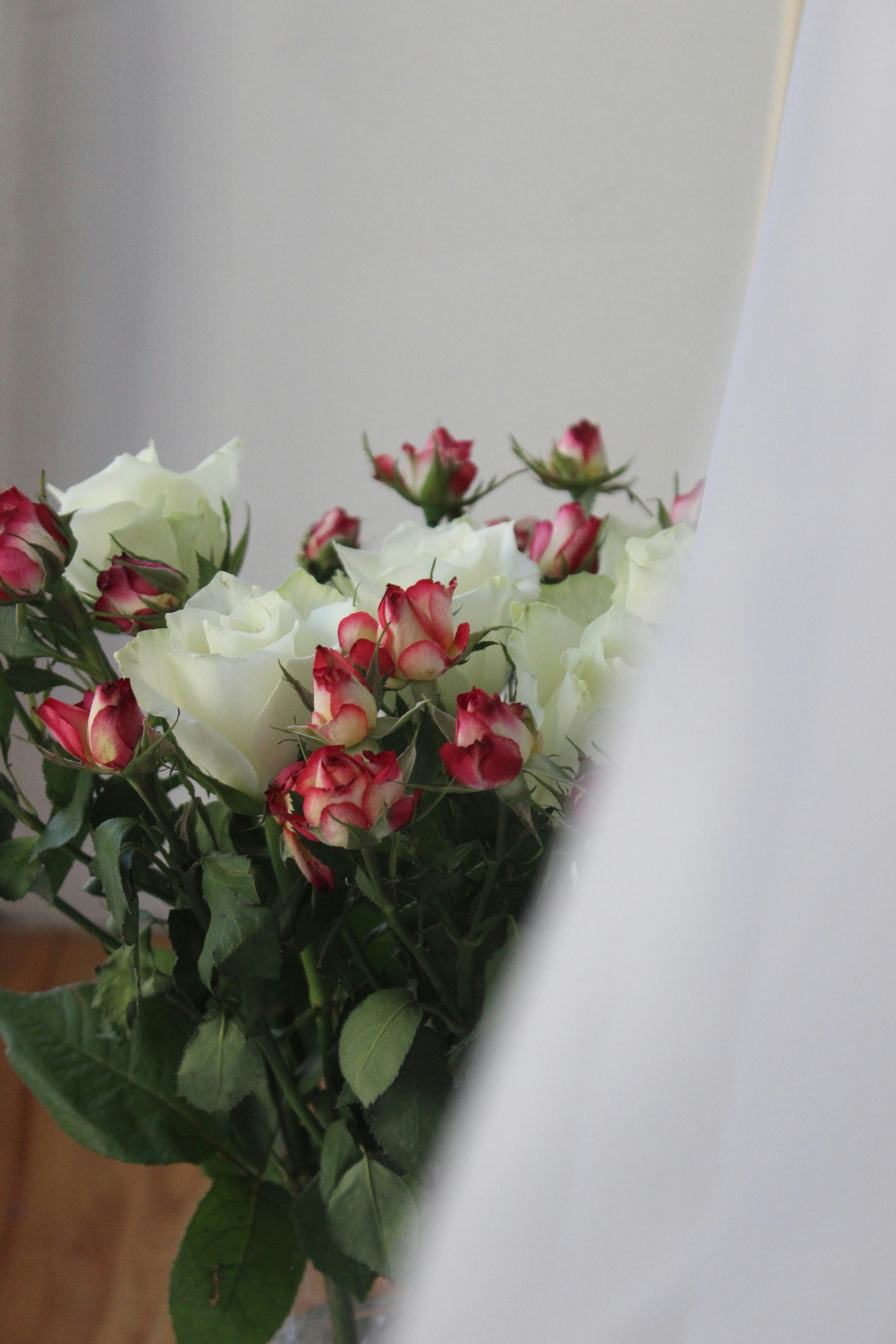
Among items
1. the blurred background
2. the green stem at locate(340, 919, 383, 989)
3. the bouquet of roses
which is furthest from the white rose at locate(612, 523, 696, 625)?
the blurred background

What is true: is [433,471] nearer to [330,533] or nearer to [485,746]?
[330,533]

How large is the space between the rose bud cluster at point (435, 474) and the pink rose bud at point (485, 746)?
0.16m

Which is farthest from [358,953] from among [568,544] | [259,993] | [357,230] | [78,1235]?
[357,230]

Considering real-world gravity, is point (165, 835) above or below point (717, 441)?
below

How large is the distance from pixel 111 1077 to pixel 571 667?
0.58ft

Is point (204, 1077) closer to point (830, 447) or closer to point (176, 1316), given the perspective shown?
point (176, 1316)

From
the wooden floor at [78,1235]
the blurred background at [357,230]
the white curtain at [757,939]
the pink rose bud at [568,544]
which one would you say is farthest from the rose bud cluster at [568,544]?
the blurred background at [357,230]

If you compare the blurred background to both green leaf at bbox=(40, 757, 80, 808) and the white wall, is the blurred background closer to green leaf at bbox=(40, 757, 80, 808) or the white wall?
the white wall

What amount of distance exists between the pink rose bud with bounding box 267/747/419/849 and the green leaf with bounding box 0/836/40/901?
0.10 m

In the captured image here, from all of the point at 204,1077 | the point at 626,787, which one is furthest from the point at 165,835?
the point at 626,787

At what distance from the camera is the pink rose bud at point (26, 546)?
25 centimetres

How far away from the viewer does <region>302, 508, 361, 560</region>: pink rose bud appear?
1.21ft

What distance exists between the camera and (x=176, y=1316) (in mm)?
287

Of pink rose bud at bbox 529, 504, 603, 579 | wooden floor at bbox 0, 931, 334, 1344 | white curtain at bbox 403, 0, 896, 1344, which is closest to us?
white curtain at bbox 403, 0, 896, 1344
